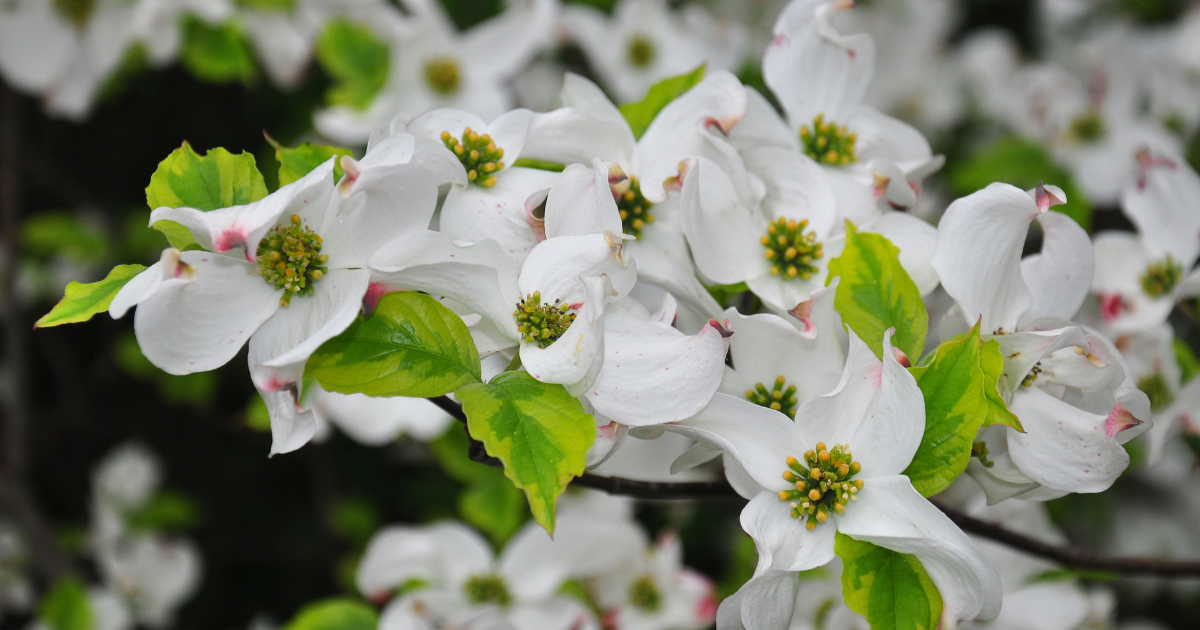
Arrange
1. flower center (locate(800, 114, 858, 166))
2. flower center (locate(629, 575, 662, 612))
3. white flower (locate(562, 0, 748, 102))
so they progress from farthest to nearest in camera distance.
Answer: white flower (locate(562, 0, 748, 102)) < flower center (locate(629, 575, 662, 612)) < flower center (locate(800, 114, 858, 166))

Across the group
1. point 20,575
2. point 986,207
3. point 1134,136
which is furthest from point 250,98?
point 1134,136

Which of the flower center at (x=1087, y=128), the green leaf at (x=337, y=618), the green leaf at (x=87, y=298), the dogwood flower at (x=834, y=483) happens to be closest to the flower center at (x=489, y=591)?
the green leaf at (x=337, y=618)

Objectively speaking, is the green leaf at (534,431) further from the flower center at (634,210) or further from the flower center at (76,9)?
the flower center at (76,9)

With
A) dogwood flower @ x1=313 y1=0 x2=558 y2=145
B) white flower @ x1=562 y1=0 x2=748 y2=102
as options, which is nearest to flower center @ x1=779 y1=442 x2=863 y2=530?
dogwood flower @ x1=313 y1=0 x2=558 y2=145

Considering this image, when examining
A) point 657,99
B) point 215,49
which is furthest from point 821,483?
point 215,49

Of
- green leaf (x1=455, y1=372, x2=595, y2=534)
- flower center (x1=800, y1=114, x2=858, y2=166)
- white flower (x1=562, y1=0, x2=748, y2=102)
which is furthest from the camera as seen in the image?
white flower (x1=562, y1=0, x2=748, y2=102)

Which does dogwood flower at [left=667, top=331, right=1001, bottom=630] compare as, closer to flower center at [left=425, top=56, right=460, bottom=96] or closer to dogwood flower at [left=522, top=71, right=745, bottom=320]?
dogwood flower at [left=522, top=71, right=745, bottom=320]

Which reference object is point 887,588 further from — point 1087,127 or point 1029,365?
point 1087,127
